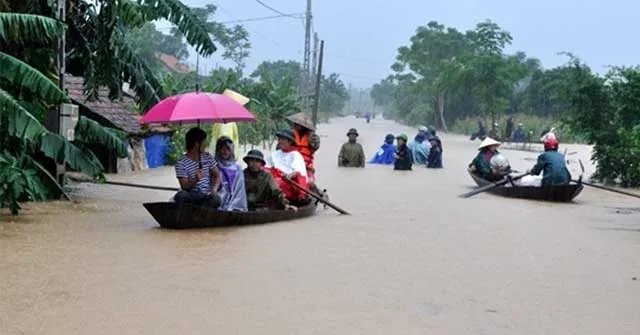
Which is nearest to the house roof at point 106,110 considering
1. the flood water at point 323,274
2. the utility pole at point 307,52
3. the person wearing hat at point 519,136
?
the flood water at point 323,274

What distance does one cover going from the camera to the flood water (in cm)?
619

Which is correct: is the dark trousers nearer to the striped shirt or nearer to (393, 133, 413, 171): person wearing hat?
the striped shirt

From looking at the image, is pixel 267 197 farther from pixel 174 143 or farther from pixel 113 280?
pixel 174 143

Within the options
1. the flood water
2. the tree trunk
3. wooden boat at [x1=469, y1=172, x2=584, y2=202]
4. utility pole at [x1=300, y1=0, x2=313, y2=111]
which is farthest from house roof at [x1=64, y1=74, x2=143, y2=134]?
the tree trunk

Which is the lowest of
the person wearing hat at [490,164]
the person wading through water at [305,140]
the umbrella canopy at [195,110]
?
the person wearing hat at [490,164]

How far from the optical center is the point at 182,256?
8711 millimetres

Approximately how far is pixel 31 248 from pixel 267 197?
11.2 feet

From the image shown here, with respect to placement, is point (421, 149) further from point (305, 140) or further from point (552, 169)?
point (305, 140)

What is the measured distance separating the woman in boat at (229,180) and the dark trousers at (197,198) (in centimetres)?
13

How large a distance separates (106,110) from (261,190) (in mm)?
8234

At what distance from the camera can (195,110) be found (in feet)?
34.3

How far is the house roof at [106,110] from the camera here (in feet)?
58.0

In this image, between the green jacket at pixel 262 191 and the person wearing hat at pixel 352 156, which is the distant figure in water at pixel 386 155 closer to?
the person wearing hat at pixel 352 156

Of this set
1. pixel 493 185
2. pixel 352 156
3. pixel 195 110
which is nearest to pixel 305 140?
pixel 195 110
